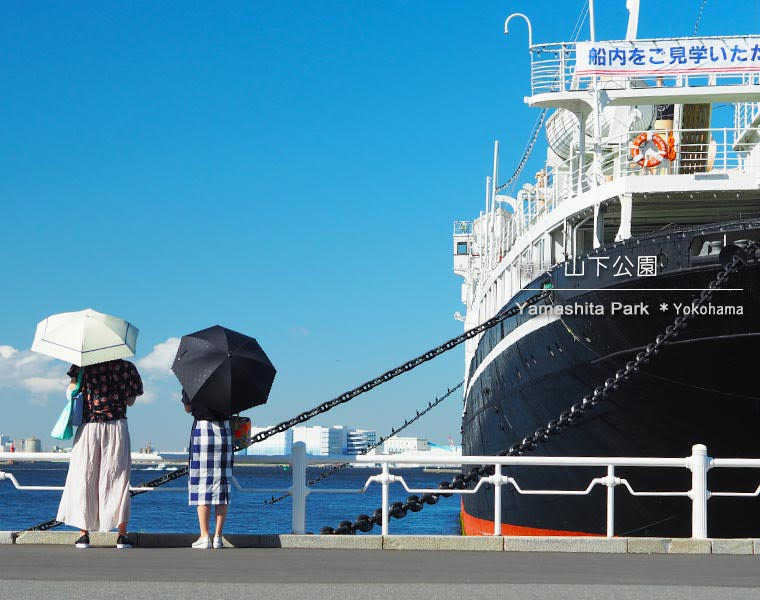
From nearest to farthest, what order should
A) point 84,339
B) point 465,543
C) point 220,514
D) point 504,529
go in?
1. point 84,339
2. point 220,514
3. point 465,543
4. point 504,529

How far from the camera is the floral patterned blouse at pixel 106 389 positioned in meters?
10.1

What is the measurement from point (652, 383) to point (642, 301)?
1.38 m

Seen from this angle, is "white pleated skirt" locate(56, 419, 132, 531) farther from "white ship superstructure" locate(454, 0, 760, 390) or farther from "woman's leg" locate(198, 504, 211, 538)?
"white ship superstructure" locate(454, 0, 760, 390)

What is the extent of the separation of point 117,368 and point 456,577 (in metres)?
3.77

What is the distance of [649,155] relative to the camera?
67.3ft

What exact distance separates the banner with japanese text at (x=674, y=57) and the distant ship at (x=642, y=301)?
26 mm

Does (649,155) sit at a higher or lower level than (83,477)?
higher

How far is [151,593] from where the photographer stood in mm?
7047

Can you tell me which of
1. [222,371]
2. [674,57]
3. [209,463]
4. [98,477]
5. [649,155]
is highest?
[674,57]

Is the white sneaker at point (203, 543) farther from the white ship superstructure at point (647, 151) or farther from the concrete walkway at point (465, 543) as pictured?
the white ship superstructure at point (647, 151)

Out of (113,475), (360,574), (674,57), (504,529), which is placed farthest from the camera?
(504,529)

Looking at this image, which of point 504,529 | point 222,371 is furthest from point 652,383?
point 222,371

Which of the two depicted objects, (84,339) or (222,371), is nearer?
(84,339)

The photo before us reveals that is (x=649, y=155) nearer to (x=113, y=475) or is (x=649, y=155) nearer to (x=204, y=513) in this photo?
(x=204, y=513)
